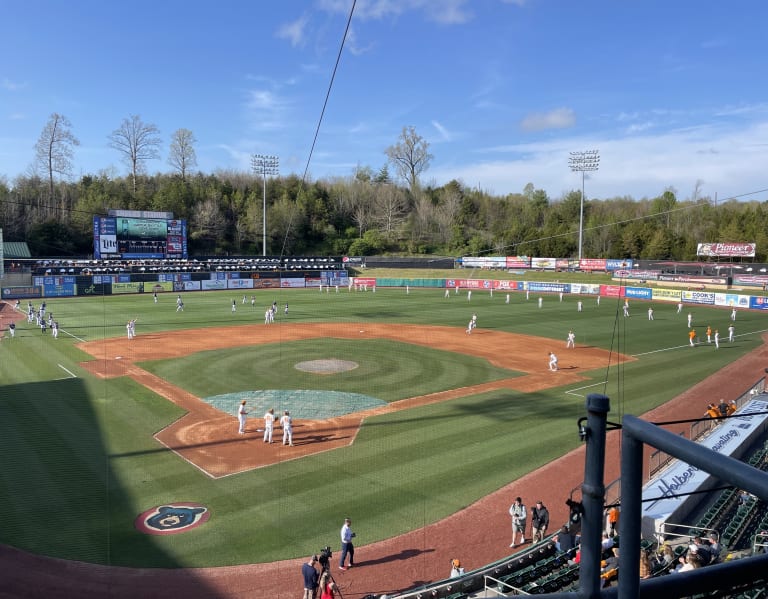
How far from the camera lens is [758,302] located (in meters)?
46.3

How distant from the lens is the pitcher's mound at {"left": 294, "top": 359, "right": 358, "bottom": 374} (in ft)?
81.8

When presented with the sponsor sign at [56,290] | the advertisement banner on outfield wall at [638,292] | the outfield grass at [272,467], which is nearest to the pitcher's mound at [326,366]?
the outfield grass at [272,467]

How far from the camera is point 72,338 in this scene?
104 feet

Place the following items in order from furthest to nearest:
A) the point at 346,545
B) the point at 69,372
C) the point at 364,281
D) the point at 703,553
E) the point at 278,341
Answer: the point at 364,281 < the point at 278,341 < the point at 69,372 < the point at 346,545 < the point at 703,553

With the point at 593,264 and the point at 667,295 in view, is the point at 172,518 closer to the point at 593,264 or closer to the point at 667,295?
the point at 667,295

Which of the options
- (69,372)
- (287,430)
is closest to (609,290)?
(287,430)

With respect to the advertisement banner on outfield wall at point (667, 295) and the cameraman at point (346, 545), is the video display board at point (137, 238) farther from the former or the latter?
the cameraman at point (346, 545)

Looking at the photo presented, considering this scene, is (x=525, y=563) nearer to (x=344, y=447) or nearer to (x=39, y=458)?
(x=344, y=447)

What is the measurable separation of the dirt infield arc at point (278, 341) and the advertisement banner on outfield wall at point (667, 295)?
956 inches

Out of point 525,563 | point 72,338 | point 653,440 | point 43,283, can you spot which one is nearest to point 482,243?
point 43,283

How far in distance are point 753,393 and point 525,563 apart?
13555mm

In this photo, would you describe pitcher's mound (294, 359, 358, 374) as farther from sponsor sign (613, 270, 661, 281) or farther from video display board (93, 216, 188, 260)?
sponsor sign (613, 270, 661, 281)

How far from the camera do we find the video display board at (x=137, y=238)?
174 feet

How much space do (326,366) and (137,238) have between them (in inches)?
1468
